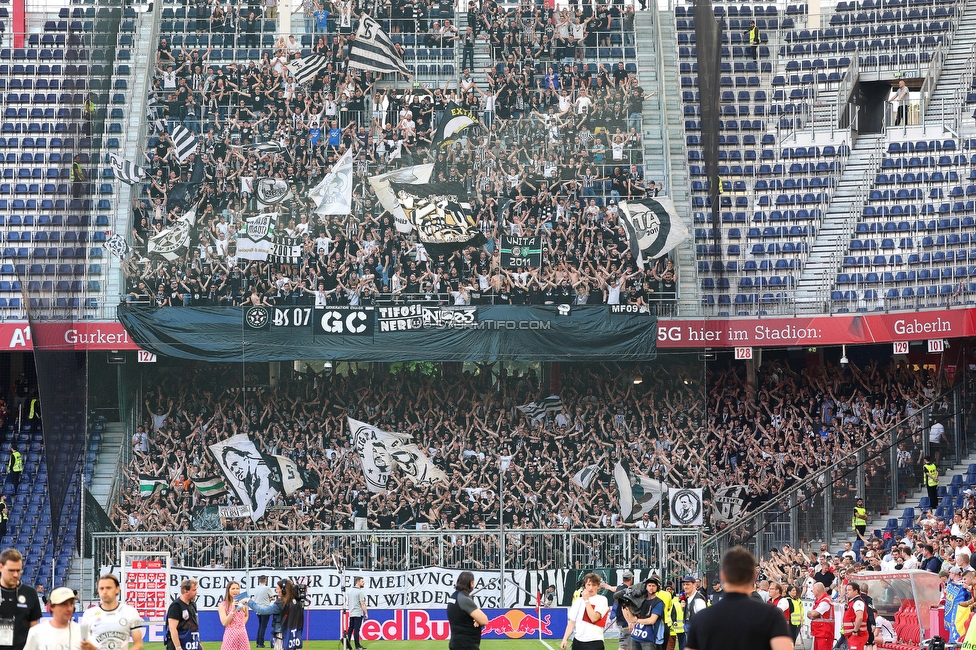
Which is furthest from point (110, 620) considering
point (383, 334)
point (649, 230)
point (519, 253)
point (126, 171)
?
point (649, 230)

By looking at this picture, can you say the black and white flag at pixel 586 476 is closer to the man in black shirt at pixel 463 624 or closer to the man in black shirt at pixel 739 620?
the man in black shirt at pixel 463 624

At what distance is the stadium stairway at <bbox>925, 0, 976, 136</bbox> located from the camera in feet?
116

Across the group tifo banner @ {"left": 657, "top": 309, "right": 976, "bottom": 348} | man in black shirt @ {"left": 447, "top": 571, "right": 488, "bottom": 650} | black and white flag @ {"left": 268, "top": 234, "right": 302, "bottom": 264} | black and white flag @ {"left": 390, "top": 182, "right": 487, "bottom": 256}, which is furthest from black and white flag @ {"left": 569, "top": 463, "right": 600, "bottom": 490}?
man in black shirt @ {"left": 447, "top": 571, "right": 488, "bottom": 650}

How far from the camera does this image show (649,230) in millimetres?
30984

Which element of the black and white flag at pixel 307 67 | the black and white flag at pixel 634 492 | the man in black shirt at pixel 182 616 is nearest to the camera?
the man in black shirt at pixel 182 616

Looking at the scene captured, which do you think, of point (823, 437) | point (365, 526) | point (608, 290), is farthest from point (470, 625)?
point (823, 437)

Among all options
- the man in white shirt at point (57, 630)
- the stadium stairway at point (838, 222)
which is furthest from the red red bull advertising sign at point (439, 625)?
the man in white shirt at point (57, 630)

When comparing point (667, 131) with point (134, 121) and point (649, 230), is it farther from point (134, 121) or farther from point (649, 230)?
point (134, 121)

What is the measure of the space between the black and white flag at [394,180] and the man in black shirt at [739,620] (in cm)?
2412

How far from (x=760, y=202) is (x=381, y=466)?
462 inches

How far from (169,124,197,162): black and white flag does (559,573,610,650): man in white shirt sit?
63.4ft

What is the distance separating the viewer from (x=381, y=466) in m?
29.8

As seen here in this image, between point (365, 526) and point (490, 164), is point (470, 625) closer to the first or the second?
point (365, 526)

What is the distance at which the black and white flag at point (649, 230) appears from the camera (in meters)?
31.0
